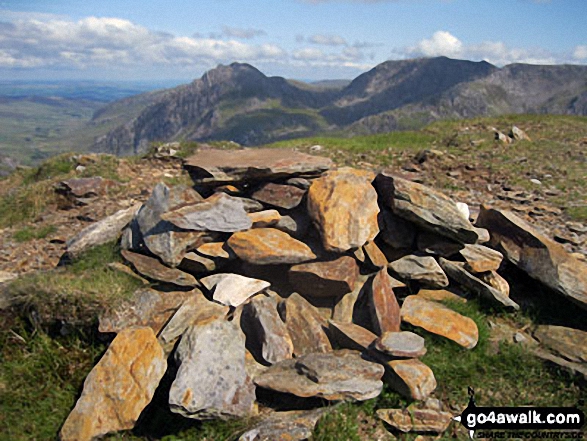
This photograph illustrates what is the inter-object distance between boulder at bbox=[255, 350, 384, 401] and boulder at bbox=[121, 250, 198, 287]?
2.55m

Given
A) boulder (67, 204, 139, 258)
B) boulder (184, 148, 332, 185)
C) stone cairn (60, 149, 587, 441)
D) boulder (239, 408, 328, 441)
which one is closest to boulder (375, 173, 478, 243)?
stone cairn (60, 149, 587, 441)

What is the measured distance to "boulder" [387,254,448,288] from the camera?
8477 millimetres

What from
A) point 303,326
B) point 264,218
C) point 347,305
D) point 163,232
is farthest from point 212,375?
point 264,218

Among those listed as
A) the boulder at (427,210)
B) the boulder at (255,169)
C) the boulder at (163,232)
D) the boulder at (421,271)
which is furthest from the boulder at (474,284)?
the boulder at (163,232)

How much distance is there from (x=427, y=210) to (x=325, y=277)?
2.72 meters

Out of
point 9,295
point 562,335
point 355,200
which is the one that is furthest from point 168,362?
point 562,335

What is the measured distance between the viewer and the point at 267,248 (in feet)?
27.0

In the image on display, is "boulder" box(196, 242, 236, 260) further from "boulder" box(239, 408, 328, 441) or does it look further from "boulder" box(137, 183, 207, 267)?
"boulder" box(239, 408, 328, 441)

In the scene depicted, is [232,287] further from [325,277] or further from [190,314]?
[325,277]

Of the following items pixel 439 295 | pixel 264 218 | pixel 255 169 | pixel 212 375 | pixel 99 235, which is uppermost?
pixel 255 169

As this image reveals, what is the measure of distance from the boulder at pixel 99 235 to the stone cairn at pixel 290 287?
0.04 m

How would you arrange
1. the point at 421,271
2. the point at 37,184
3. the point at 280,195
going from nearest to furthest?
the point at 421,271
the point at 280,195
the point at 37,184

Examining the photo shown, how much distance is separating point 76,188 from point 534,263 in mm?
12962

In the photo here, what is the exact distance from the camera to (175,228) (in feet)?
27.5
